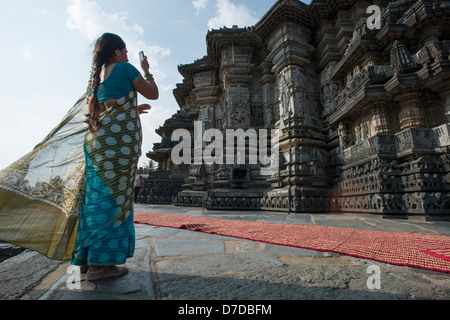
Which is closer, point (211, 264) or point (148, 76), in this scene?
point (211, 264)

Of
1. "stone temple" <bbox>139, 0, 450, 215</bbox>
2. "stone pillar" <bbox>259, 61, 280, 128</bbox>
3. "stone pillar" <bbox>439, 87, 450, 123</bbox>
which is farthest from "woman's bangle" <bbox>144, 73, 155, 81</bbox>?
"stone pillar" <bbox>259, 61, 280, 128</bbox>

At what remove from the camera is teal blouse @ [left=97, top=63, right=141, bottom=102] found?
132 centimetres

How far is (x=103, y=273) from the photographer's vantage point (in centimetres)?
112

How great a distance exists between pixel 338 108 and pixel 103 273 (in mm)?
5888

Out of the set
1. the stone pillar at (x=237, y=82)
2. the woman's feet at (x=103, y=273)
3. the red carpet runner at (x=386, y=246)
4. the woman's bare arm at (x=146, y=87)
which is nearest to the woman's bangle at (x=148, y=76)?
the woman's bare arm at (x=146, y=87)

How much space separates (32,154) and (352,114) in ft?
19.0

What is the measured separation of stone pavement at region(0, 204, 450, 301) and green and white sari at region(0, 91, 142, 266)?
0.15 meters

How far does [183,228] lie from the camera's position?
2.80 metres

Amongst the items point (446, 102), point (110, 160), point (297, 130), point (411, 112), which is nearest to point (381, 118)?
point (411, 112)

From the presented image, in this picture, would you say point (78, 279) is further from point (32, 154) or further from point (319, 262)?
point (319, 262)

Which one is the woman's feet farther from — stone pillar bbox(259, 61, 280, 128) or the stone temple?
stone pillar bbox(259, 61, 280, 128)

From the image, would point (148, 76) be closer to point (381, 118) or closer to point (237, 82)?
point (381, 118)
